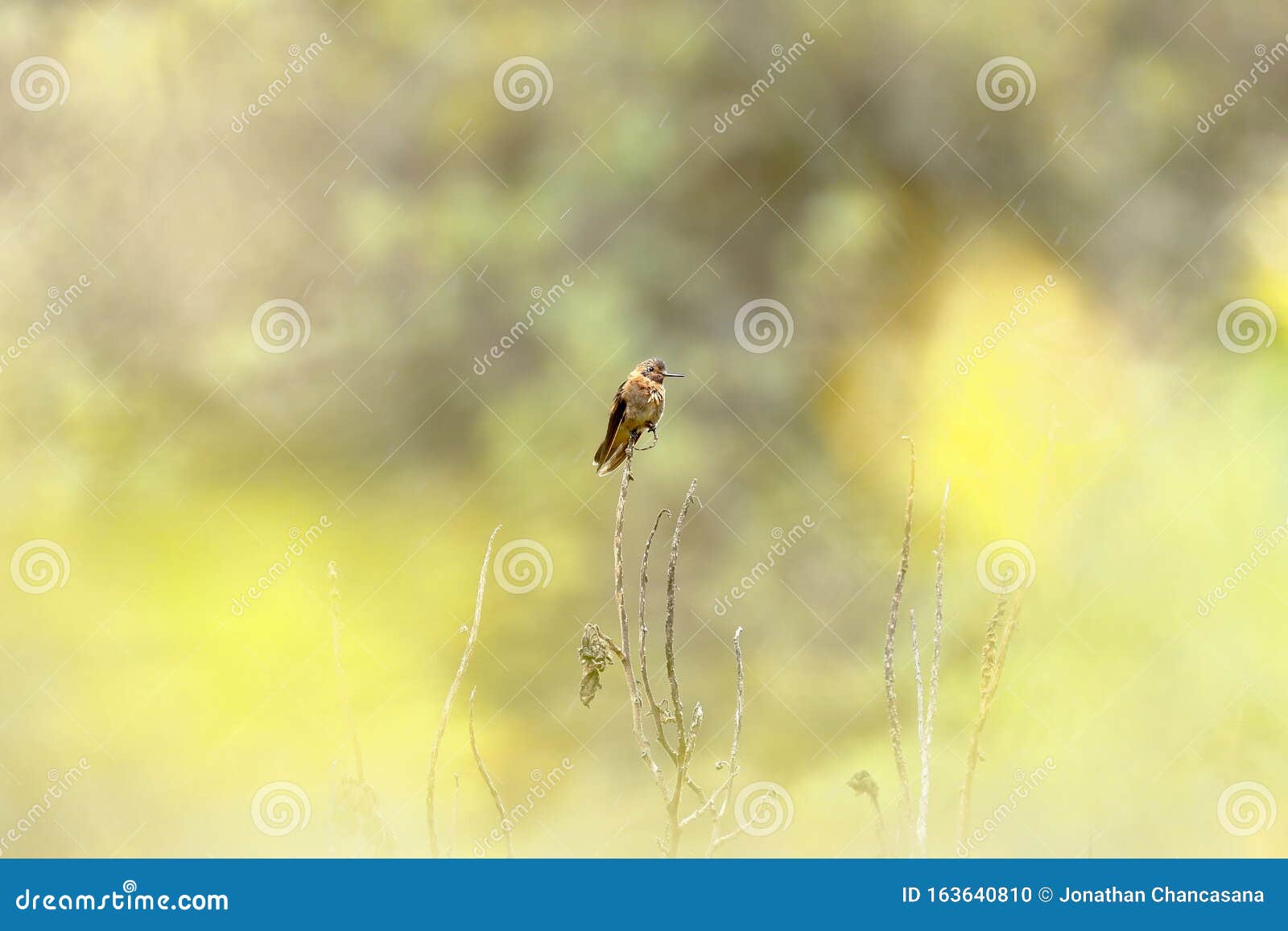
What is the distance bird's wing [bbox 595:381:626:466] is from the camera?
2.92 meters

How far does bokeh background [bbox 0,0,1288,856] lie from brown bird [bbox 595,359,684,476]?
3488 mm

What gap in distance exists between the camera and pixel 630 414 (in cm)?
292

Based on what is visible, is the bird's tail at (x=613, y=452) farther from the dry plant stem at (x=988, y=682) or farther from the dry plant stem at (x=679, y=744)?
the dry plant stem at (x=988, y=682)

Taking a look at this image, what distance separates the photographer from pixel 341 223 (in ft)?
23.2

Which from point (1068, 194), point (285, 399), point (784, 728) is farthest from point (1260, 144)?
point (285, 399)

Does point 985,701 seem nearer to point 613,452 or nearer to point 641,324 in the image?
point 613,452

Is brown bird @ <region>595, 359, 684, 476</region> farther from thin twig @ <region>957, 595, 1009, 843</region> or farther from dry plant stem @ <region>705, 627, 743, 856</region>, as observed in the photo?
thin twig @ <region>957, 595, 1009, 843</region>

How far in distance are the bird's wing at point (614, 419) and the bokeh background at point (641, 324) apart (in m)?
3.49

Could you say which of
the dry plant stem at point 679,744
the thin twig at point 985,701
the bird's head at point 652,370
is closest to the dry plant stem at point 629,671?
the dry plant stem at point 679,744

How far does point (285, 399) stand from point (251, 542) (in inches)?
33.6

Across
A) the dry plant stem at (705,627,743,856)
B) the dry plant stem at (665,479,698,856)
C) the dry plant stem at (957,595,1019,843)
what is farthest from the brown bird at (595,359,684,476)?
the dry plant stem at (957,595,1019,843)

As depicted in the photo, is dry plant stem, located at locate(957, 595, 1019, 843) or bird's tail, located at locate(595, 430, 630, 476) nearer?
dry plant stem, located at locate(957, 595, 1019, 843)

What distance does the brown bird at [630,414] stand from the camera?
2918 mm

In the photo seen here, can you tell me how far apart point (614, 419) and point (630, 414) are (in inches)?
1.8
